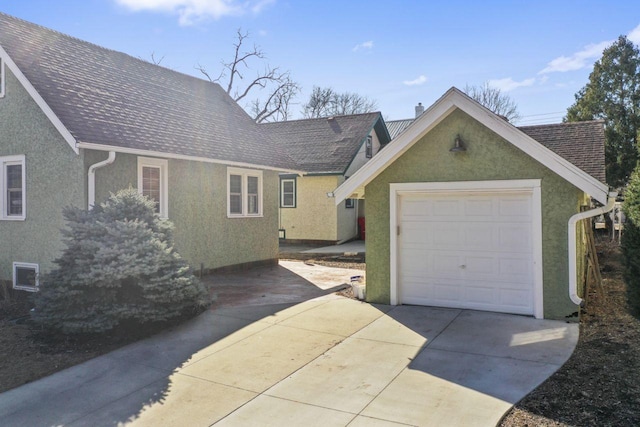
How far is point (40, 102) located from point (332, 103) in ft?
130

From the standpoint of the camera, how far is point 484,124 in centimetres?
795

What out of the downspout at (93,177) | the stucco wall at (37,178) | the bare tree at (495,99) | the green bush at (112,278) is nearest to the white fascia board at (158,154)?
the downspout at (93,177)

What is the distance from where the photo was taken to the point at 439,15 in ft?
42.0

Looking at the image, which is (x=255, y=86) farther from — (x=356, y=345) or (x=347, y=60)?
(x=356, y=345)

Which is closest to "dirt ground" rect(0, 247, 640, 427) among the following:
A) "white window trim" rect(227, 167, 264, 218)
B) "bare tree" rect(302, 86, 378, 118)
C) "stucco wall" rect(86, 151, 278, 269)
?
"stucco wall" rect(86, 151, 278, 269)

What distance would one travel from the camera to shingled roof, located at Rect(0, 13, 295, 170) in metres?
9.82

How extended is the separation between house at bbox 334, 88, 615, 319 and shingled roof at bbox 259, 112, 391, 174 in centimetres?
1171

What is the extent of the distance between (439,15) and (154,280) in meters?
10.2

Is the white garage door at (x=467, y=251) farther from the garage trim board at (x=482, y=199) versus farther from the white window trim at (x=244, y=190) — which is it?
the white window trim at (x=244, y=190)

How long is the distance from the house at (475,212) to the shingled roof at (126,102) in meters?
4.91

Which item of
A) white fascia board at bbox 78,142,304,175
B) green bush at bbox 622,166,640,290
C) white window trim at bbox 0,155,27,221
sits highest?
white fascia board at bbox 78,142,304,175

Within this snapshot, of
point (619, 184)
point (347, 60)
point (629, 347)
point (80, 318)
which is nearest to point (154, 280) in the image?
point (80, 318)

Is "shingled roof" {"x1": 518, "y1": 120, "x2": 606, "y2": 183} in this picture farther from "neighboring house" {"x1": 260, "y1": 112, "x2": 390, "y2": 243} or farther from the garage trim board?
"neighboring house" {"x1": 260, "y1": 112, "x2": 390, "y2": 243}

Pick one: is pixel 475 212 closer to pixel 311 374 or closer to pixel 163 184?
pixel 311 374
